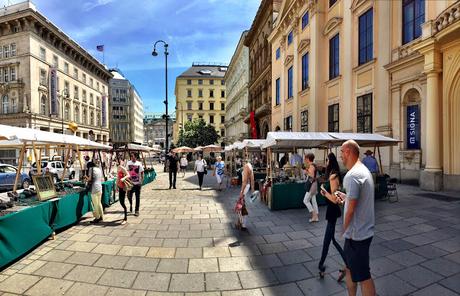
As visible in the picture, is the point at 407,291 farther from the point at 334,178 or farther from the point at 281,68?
the point at 281,68

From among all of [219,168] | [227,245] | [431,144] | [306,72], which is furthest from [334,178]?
[306,72]

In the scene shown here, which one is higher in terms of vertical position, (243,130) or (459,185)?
(243,130)

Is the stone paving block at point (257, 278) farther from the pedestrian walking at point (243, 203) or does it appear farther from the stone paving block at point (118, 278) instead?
the pedestrian walking at point (243, 203)

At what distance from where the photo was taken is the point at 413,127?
12.1m

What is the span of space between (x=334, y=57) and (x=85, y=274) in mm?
18868

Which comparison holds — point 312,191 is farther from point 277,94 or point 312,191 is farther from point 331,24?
point 277,94

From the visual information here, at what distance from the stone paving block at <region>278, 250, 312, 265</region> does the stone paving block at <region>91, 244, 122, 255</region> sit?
3.12 m

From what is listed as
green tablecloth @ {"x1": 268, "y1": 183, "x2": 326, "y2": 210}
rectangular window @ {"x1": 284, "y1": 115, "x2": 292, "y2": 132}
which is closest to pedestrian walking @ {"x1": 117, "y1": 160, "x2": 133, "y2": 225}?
green tablecloth @ {"x1": 268, "y1": 183, "x2": 326, "y2": 210}

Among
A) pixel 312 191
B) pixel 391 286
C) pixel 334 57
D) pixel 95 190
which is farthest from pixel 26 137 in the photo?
pixel 334 57

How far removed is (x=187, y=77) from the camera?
80.4m

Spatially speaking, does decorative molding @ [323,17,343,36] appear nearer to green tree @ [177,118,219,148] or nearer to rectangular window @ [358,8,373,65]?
rectangular window @ [358,8,373,65]

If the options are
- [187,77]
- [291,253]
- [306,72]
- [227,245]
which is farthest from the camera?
[187,77]

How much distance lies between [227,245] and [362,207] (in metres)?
3.31

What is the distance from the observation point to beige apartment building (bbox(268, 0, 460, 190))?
1042 cm
